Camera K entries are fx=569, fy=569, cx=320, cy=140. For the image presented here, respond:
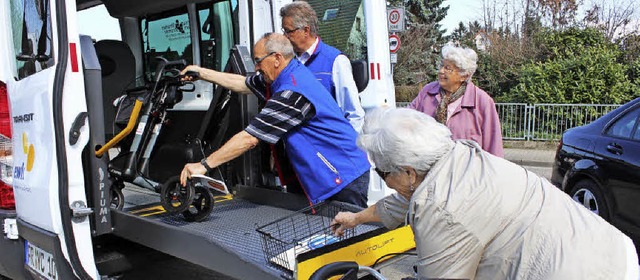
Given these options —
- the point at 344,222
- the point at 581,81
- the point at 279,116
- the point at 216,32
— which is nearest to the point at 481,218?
the point at 344,222

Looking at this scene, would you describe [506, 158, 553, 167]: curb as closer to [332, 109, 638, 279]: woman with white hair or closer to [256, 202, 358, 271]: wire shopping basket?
[256, 202, 358, 271]: wire shopping basket

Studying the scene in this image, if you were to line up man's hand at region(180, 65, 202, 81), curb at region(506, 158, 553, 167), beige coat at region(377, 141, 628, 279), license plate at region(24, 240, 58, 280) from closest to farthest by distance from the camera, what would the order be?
1. beige coat at region(377, 141, 628, 279)
2. license plate at region(24, 240, 58, 280)
3. man's hand at region(180, 65, 202, 81)
4. curb at region(506, 158, 553, 167)

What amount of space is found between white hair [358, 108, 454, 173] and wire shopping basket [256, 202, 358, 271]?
0.72 meters

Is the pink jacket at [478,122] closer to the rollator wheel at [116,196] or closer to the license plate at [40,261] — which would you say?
the rollator wheel at [116,196]

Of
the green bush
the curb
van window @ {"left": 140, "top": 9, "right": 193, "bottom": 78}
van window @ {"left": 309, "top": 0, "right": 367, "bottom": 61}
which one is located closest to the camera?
van window @ {"left": 309, "top": 0, "right": 367, "bottom": 61}

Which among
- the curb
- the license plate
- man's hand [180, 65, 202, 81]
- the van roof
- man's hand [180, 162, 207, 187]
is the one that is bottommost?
the curb

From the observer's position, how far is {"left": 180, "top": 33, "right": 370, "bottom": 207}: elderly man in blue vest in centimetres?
308

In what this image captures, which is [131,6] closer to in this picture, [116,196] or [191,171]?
[116,196]

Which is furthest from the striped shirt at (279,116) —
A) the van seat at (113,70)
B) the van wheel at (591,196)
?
the van wheel at (591,196)

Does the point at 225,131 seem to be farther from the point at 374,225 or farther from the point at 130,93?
the point at 374,225

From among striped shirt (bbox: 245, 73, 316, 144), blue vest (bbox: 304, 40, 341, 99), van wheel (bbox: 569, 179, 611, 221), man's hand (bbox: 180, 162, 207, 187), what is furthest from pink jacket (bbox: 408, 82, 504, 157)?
man's hand (bbox: 180, 162, 207, 187)

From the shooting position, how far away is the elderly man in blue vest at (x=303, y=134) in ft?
10.1

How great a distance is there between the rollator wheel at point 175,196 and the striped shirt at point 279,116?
1.93ft

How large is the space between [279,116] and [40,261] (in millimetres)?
1506
